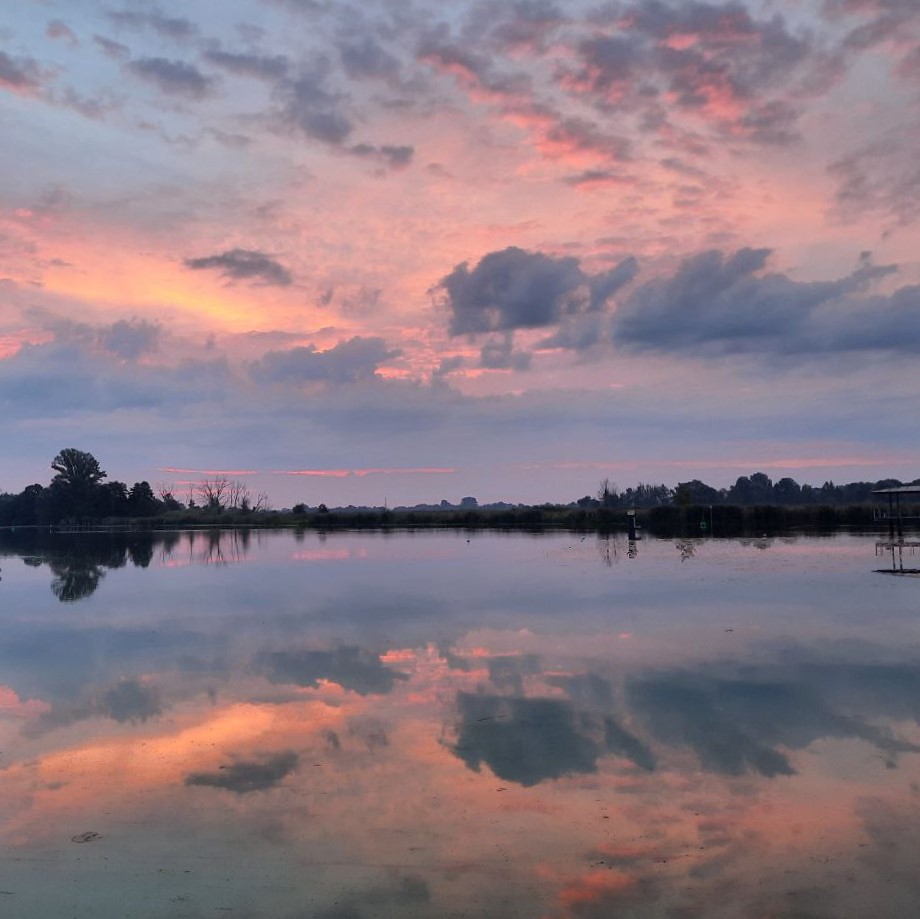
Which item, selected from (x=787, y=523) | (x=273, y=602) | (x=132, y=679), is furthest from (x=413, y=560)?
(x=787, y=523)

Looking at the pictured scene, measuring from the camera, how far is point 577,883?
6.72 meters

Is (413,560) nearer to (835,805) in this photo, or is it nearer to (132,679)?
(132,679)

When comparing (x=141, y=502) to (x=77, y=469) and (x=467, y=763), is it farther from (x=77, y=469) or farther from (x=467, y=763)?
(x=467, y=763)

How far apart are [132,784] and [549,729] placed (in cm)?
512

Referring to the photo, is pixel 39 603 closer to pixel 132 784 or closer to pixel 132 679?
pixel 132 679

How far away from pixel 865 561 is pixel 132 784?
3195cm

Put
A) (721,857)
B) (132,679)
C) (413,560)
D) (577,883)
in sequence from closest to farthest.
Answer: (577,883), (721,857), (132,679), (413,560)

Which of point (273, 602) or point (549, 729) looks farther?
point (273, 602)

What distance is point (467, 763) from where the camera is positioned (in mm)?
9656

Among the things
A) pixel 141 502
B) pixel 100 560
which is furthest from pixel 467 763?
pixel 141 502

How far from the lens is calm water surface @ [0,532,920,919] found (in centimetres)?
672

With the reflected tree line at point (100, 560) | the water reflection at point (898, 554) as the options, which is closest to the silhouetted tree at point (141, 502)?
the reflected tree line at point (100, 560)

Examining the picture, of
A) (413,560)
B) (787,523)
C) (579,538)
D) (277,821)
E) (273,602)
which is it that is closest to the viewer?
(277,821)

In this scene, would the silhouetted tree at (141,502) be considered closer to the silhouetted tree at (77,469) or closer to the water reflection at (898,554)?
the silhouetted tree at (77,469)
